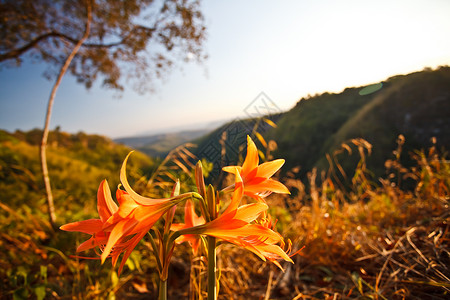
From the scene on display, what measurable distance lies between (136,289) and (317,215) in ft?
6.05

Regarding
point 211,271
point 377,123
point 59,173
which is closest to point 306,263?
point 211,271

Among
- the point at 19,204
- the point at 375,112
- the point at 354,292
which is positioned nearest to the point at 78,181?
the point at 19,204

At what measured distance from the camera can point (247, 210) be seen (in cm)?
64

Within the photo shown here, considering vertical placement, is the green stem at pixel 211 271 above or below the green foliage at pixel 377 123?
above

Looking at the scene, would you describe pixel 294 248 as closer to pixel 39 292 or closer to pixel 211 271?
pixel 211 271

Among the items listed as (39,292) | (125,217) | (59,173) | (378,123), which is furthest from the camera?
(378,123)

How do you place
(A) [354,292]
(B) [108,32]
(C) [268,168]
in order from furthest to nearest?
(B) [108,32] → (A) [354,292] → (C) [268,168]

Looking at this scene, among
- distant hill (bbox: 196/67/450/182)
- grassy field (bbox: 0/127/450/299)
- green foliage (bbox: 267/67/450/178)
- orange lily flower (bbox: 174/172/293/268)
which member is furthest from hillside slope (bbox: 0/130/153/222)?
green foliage (bbox: 267/67/450/178)

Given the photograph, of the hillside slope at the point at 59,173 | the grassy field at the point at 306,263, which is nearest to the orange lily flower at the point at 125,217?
the grassy field at the point at 306,263

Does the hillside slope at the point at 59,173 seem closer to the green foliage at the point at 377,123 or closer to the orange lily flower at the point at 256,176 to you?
the orange lily flower at the point at 256,176

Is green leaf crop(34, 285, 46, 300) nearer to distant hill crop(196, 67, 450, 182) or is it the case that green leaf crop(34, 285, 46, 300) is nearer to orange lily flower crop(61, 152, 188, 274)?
orange lily flower crop(61, 152, 188, 274)

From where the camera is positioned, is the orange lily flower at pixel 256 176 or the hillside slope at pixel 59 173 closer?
the orange lily flower at pixel 256 176

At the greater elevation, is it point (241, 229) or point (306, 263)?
point (241, 229)

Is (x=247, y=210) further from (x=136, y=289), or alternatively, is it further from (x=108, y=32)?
(x=108, y=32)
